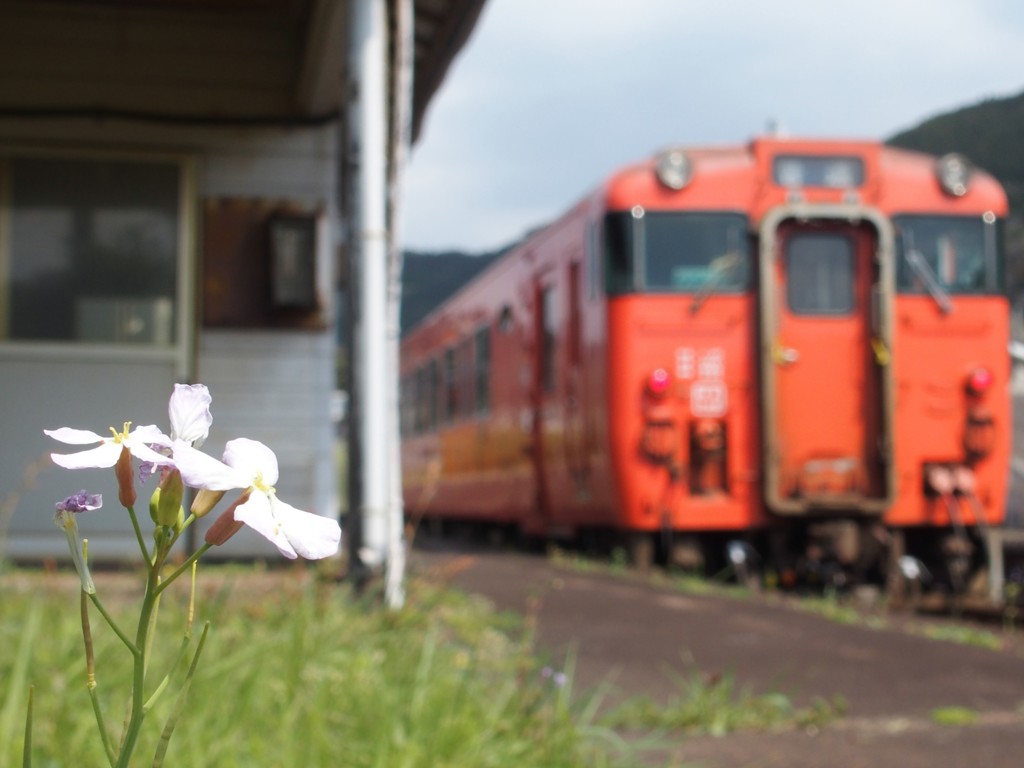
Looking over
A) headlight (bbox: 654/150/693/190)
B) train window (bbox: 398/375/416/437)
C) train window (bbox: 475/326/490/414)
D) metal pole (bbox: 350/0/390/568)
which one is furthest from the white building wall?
train window (bbox: 398/375/416/437)

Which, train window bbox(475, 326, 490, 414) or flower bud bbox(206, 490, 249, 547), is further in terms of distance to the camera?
train window bbox(475, 326, 490, 414)

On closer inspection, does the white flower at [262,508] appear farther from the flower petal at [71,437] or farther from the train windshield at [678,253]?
the train windshield at [678,253]

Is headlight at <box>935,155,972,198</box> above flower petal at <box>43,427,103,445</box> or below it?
above

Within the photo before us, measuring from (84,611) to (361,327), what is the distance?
4837mm

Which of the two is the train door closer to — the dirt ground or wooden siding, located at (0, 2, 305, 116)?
the dirt ground

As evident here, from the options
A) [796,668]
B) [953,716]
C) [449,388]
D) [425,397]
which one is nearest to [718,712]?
[953,716]

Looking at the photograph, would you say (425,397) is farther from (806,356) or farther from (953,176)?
(953,176)

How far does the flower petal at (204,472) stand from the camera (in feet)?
1.55

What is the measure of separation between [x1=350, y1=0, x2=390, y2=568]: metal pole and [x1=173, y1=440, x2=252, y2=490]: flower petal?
472cm

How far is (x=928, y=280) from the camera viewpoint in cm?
934

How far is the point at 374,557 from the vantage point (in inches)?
202

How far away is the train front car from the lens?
357 inches

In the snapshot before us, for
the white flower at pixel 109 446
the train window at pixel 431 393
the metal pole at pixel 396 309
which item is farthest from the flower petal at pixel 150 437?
the train window at pixel 431 393

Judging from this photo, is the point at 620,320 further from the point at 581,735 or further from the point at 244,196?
the point at 581,735
